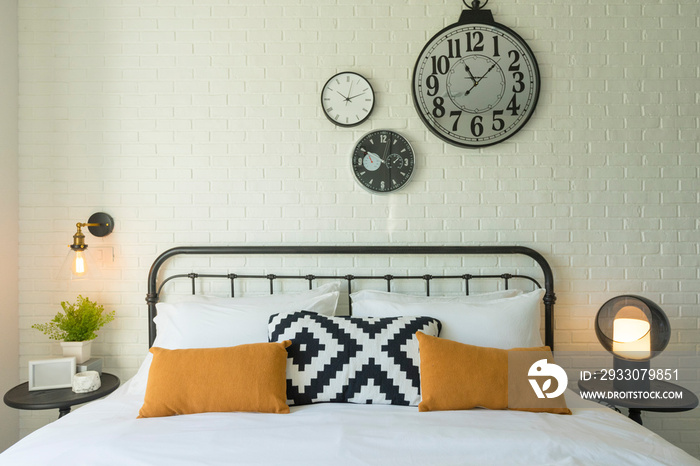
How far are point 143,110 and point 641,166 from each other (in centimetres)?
270

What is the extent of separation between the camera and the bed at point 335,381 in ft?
4.51

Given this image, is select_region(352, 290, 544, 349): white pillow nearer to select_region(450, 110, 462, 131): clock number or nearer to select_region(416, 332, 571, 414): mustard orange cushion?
select_region(416, 332, 571, 414): mustard orange cushion

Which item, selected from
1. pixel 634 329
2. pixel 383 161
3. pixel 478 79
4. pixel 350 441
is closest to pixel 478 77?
pixel 478 79

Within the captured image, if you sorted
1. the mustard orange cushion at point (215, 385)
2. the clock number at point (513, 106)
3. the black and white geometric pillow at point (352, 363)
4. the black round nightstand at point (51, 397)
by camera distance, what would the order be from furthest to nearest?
the clock number at point (513, 106) < the black round nightstand at point (51, 397) < the black and white geometric pillow at point (352, 363) < the mustard orange cushion at point (215, 385)

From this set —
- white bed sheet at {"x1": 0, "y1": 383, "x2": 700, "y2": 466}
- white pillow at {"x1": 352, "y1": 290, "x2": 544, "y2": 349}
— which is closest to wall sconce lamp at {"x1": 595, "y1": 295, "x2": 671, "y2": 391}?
white pillow at {"x1": 352, "y1": 290, "x2": 544, "y2": 349}

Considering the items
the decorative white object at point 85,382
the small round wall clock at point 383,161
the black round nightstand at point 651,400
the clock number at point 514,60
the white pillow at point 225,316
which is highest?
the clock number at point 514,60

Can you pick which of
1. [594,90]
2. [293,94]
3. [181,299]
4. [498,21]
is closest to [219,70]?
[293,94]

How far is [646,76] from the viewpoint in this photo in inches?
93.8

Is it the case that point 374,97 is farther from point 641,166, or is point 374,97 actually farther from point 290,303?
point 641,166

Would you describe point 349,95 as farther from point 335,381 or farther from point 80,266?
point 80,266

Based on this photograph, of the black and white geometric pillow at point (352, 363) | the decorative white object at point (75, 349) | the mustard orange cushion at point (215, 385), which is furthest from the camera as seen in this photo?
the decorative white object at point (75, 349)

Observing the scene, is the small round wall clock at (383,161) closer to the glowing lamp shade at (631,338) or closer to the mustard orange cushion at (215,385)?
the mustard orange cushion at (215,385)

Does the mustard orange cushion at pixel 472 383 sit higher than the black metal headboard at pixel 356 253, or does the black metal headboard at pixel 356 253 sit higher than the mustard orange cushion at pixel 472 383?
the black metal headboard at pixel 356 253

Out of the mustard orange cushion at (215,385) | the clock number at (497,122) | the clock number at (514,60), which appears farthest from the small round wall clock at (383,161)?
the mustard orange cushion at (215,385)
